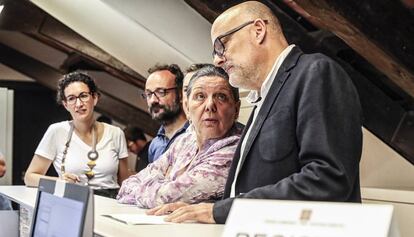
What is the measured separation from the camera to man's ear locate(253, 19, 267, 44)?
152 cm

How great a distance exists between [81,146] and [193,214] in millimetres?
1482

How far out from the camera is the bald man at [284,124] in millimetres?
1272

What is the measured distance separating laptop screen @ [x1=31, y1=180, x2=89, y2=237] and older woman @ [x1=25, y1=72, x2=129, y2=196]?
4.54 ft

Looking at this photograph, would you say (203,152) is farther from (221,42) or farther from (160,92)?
(160,92)

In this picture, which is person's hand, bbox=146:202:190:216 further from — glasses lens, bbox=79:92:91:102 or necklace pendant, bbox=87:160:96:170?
glasses lens, bbox=79:92:91:102

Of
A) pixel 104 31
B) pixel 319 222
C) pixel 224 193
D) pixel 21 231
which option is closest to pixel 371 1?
pixel 224 193

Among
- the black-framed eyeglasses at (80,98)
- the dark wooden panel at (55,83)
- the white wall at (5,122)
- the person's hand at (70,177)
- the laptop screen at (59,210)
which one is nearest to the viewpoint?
the laptop screen at (59,210)

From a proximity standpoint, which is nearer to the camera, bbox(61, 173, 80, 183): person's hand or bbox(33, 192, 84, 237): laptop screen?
bbox(33, 192, 84, 237): laptop screen

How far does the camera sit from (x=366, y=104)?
114 inches

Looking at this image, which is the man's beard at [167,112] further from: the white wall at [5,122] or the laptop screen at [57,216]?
the white wall at [5,122]

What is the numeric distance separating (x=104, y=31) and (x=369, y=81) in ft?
5.87

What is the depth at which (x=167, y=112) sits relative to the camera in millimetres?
2676

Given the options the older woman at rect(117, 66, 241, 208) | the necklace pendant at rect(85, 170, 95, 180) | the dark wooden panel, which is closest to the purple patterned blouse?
the older woman at rect(117, 66, 241, 208)

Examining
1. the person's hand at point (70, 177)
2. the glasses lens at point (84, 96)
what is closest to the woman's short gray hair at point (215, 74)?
the person's hand at point (70, 177)
